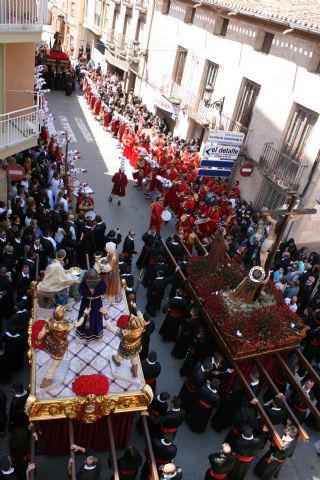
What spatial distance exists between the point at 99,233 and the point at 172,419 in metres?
6.34

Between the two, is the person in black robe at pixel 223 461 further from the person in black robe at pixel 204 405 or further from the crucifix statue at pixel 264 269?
the crucifix statue at pixel 264 269

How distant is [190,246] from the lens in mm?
13086

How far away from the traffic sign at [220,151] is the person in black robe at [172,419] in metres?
9.09

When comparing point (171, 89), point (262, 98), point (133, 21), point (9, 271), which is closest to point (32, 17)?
point (9, 271)

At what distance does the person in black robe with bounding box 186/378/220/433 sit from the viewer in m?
7.72

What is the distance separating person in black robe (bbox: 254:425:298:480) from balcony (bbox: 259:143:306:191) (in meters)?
9.22

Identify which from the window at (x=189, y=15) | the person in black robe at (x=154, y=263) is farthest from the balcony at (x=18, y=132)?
the window at (x=189, y=15)

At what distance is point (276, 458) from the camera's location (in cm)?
728

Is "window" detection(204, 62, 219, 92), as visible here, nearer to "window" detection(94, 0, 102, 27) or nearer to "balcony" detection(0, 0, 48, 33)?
"balcony" detection(0, 0, 48, 33)

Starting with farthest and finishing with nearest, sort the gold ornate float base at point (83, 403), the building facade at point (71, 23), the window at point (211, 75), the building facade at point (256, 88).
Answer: the building facade at point (71, 23) → the window at point (211, 75) → the building facade at point (256, 88) → the gold ornate float base at point (83, 403)

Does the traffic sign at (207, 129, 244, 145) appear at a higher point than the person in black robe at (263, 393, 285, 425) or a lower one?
higher

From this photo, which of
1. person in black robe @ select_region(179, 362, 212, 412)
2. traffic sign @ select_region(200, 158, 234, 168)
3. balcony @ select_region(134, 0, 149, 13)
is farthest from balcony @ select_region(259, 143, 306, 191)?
balcony @ select_region(134, 0, 149, 13)

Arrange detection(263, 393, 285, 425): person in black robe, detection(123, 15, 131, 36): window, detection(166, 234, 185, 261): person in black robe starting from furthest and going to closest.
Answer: detection(123, 15, 131, 36): window → detection(166, 234, 185, 261): person in black robe → detection(263, 393, 285, 425): person in black robe

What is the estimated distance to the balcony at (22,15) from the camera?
11039 millimetres
